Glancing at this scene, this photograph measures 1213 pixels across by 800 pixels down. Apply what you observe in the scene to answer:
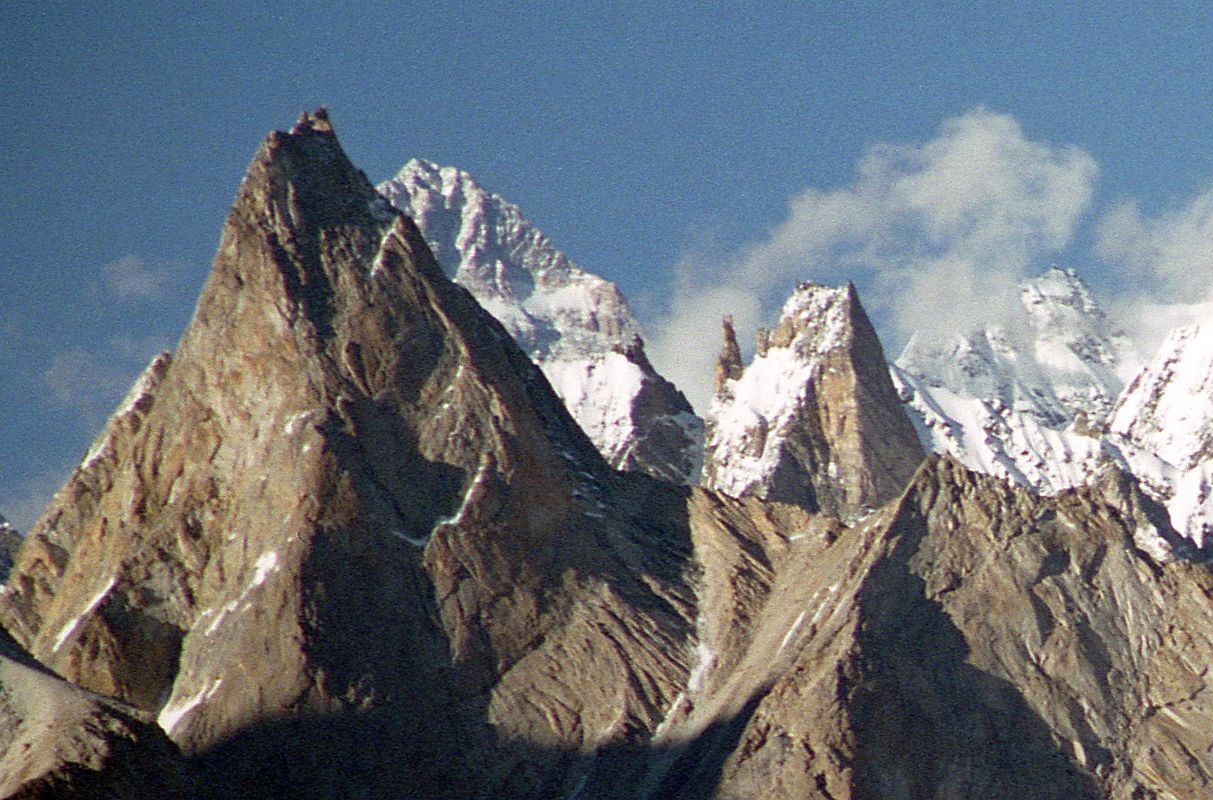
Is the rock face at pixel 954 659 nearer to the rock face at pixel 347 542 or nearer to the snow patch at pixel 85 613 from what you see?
the rock face at pixel 347 542

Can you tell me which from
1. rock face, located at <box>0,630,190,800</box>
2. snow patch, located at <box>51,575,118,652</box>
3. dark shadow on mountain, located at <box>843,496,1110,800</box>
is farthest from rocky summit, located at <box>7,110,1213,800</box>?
rock face, located at <box>0,630,190,800</box>

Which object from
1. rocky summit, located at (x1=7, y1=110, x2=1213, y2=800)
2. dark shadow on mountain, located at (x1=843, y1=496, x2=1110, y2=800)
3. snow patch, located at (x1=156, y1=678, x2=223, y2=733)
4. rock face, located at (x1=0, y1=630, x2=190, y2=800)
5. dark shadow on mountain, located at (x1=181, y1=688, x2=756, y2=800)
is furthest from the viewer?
rocky summit, located at (x1=7, y1=110, x2=1213, y2=800)

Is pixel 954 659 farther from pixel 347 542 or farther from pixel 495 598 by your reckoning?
pixel 347 542

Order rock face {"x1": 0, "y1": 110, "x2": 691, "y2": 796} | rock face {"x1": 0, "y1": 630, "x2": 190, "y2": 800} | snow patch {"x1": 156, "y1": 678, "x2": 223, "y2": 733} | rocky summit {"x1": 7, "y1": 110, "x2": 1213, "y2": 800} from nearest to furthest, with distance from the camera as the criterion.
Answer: rock face {"x1": 0, "y1": 630, "x2": 190, "y2": 800}
snow patch {"x1": 156, "y1": 678, "x2": 223, "y2": 733}
rocky summit {"x1": 7, "y1": 110, "x2": 1213, "y2": 800}
rock face {"x1": 0, "y1": 110, "x2": 691, "y2": 796}

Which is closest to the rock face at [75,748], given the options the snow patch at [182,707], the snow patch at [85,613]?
the snow patch at [182,707]

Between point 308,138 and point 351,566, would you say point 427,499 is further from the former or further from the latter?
point 308,138

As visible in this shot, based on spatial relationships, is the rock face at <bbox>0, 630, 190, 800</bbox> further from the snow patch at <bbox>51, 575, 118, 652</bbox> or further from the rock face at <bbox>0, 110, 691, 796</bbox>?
the snow patch at <bbox>51, 575, 118, 652</bbox>

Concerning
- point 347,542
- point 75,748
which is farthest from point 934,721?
point 75,748
